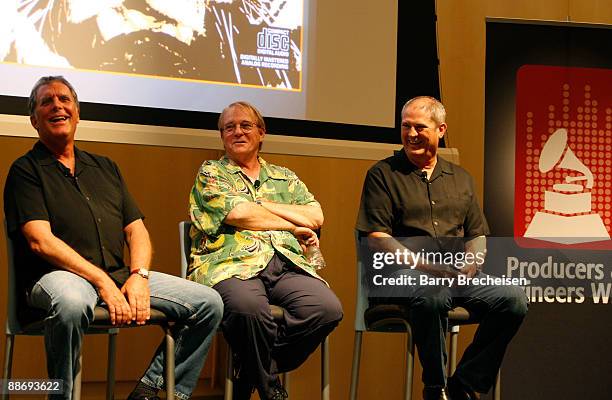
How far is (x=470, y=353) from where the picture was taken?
292 cm

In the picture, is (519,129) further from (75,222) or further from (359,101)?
(75,222)

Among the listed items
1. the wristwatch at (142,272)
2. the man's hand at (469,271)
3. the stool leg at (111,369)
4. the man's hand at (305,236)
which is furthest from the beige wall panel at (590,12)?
the stool leg at (111,369)

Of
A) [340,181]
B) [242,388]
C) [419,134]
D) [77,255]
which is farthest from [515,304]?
[77,255]

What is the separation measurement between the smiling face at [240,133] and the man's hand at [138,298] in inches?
28.1

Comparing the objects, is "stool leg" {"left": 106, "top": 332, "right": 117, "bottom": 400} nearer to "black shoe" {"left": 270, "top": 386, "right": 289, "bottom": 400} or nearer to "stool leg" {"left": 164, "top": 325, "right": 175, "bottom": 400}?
"stool leg" {"left": 164, "top": 325, "right": 175, "bottom": 400}

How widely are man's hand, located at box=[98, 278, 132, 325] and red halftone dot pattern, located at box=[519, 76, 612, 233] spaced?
2.21 m

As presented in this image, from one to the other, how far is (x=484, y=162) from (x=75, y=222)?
2146mm

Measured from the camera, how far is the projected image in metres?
3.21

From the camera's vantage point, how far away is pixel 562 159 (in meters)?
3.94

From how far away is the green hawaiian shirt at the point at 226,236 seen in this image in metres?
2.76

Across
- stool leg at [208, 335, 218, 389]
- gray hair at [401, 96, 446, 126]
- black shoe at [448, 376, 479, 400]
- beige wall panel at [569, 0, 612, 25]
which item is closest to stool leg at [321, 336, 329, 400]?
black shoe at [448, 376, 479, 400]

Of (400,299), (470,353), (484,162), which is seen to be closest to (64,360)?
(400,299)

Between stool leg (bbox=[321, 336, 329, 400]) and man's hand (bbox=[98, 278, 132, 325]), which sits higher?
man's hand (bbox=[98, 278, 132, 325])

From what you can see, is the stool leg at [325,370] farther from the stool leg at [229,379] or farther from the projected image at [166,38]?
the projected image at [166,38]
